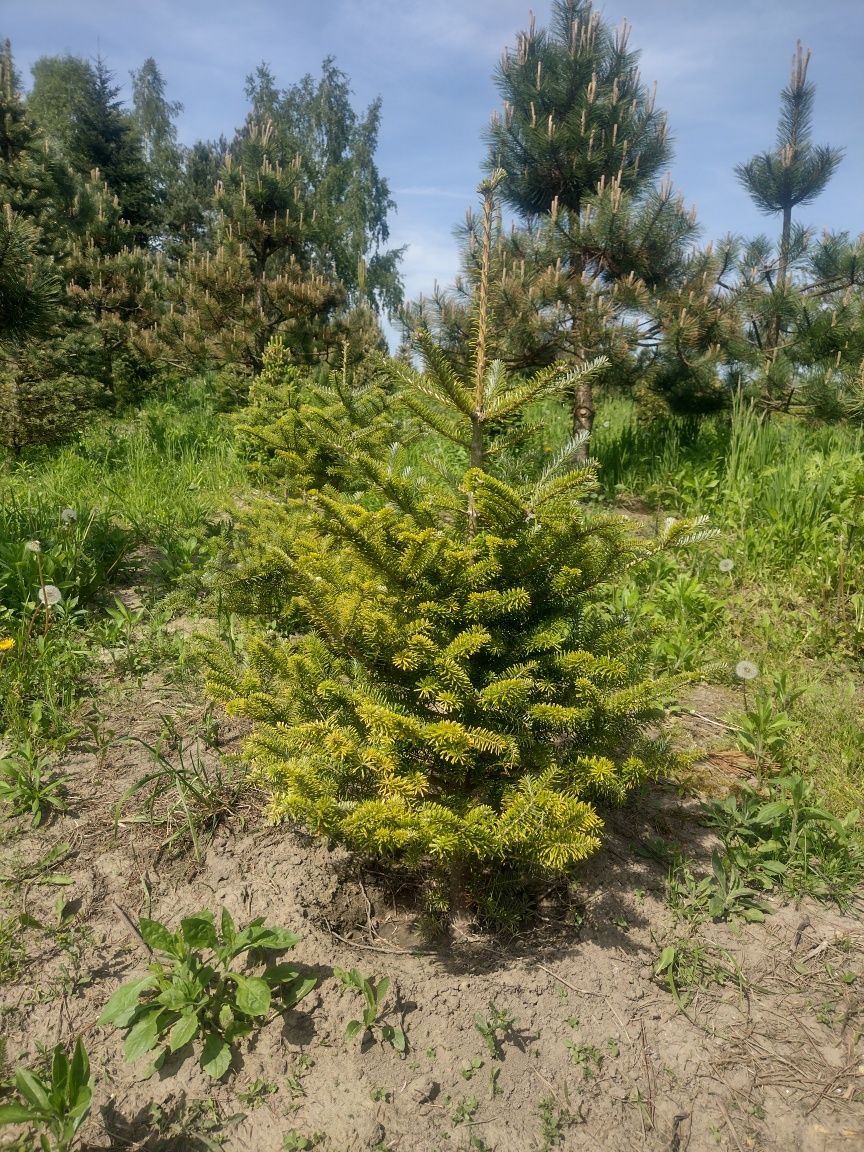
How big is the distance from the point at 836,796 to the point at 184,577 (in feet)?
9.58

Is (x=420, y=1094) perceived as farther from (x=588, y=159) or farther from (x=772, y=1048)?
(x=588, y=159)

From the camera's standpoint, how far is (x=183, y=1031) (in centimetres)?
155

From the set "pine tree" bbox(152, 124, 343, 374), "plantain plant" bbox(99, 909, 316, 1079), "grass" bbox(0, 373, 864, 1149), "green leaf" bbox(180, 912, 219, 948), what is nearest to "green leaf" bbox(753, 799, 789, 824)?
"grass" bbox(0, 373, 864, 1149)

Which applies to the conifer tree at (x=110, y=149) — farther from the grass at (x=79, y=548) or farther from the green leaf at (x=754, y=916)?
the green leaf at (x=754, y=916)

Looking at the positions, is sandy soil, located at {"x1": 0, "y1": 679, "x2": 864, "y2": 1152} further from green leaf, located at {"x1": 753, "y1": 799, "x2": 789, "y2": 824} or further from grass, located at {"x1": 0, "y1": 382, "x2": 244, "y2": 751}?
grass, located at {"x1": 0, "y1": 382, "x2": 244, "y2": 751}

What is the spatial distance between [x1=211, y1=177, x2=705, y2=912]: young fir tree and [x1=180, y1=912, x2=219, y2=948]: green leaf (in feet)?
0.95

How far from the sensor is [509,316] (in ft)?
20.7

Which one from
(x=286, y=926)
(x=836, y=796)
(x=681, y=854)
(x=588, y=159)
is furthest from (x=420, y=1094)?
(x=588, y=159)

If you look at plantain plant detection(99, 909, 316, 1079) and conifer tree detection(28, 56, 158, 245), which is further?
conifer tree detection(28, 56, 158, 245)

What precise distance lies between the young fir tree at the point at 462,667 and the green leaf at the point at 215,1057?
0.50 m

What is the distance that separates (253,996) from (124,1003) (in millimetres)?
293

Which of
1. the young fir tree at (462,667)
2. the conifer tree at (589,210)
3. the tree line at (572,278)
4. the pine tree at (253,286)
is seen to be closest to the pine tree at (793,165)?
the tree line at (572,278)

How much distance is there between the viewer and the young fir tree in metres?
1.75

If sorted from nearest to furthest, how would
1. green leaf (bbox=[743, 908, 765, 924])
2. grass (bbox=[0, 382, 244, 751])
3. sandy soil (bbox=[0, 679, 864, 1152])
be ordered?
sandy soil (bbox=[0, 679, 864, 1152])
green leaf (bbox=[743, 908, 765, 924])
grass (bbox=[0, 382, 244, 751])
